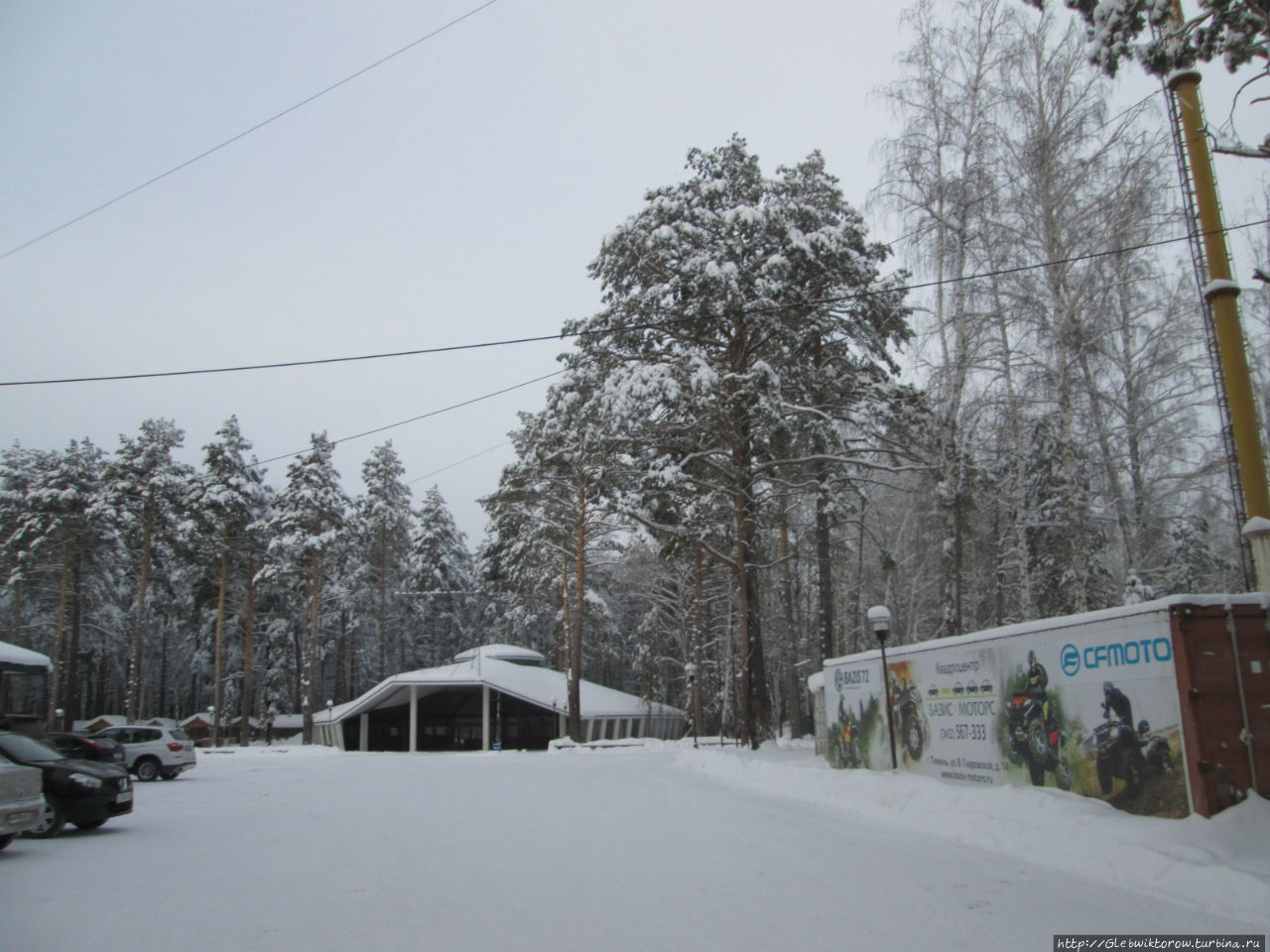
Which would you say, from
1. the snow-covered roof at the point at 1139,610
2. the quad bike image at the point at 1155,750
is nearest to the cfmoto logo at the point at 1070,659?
the snow-covered roof at the point at 1139,610

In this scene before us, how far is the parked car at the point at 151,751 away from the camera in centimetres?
2183

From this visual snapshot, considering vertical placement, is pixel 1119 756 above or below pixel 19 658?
below

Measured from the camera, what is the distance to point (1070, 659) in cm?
1034

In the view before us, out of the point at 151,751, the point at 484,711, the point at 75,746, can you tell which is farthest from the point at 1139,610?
the point at 484,711

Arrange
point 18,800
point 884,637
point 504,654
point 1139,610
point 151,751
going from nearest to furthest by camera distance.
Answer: point 1139,610, point 18,800, point 884,637, point 151,751, point 504,654

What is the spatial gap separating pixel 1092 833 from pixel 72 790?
12098mm

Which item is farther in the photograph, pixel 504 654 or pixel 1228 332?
pixel 504 654

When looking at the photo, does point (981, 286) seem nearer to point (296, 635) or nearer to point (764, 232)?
point (764, 232)

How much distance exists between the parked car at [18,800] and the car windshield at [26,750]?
6.43 feet

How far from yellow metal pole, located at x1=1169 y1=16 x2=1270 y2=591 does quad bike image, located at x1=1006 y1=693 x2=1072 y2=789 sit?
9.23 ft

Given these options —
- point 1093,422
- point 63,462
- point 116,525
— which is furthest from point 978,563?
point 63,462

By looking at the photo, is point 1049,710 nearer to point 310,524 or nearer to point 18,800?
point 18,800

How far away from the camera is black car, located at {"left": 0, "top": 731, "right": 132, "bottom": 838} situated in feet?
37.7

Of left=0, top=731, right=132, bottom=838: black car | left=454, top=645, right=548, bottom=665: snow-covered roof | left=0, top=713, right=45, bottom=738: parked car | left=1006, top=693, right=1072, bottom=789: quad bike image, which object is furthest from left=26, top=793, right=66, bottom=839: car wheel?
left=454, top=645, right=548, bottom=665: snow-covered roof
